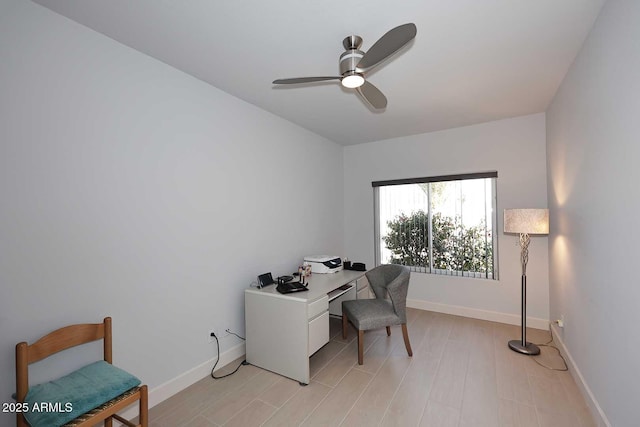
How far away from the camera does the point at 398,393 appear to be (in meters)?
2.09

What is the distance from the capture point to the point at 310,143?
374 cm

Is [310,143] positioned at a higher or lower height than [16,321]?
higher

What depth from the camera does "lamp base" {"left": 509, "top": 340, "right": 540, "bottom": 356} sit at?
2.61m

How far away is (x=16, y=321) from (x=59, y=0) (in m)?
1.73

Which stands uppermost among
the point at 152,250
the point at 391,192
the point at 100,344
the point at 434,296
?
the point at 391,192

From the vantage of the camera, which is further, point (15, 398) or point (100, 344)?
point (100, 344)

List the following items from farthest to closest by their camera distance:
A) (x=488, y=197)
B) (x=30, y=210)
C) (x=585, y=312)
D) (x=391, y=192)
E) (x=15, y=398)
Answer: (x=391, y=192) < (x=488, y=197) < (x=585, y=312) < (x=30, y=210) < (x=15, y=398)

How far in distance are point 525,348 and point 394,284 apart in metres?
1.48

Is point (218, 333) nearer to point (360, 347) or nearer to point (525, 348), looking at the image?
point (360, 347)

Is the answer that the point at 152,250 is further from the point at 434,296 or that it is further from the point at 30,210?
the point at 434,296

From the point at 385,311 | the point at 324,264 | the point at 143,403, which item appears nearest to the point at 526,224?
the point at 385,311

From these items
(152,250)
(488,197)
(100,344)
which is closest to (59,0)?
(152,250)

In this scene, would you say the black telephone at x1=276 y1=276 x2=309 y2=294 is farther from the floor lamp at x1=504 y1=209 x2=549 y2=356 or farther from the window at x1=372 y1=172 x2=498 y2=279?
the floor lamp at x1=504 y1=209 x2=549 y2=356

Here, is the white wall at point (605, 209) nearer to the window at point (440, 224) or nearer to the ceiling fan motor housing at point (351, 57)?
the window at point (440, 224)
